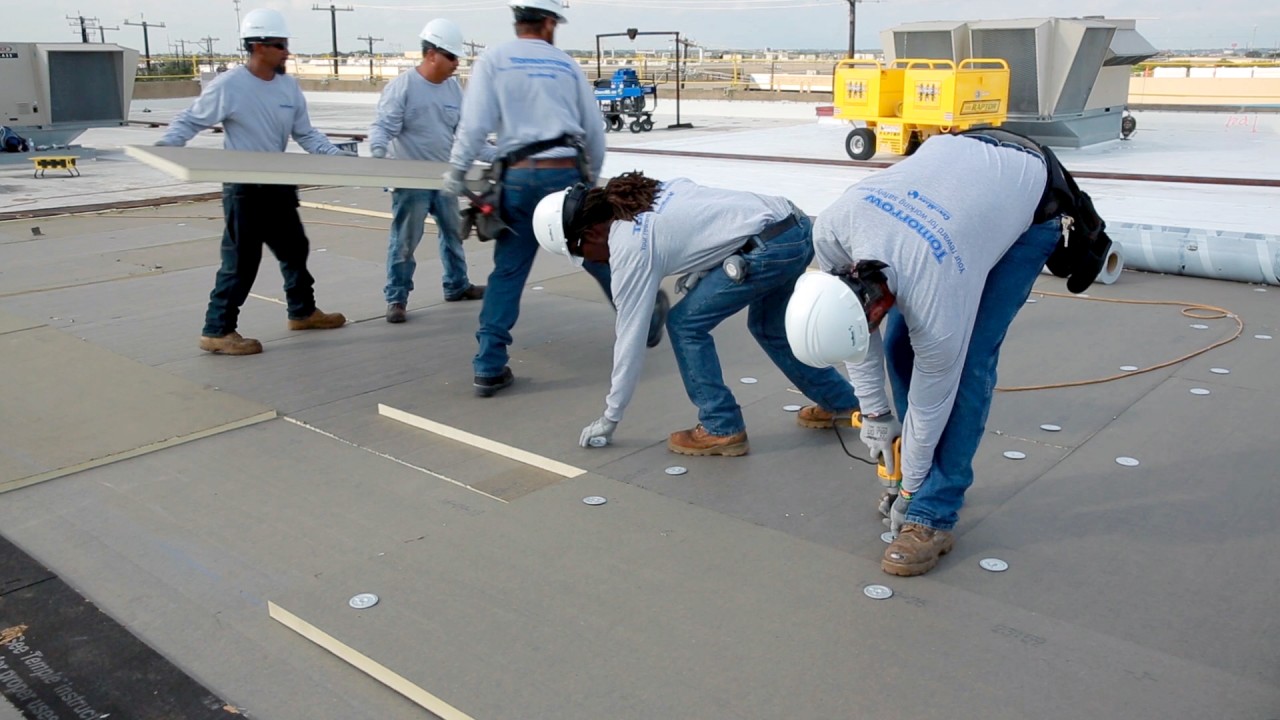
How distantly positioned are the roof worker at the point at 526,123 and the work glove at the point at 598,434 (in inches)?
31.2

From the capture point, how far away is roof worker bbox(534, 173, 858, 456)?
3.33 meters

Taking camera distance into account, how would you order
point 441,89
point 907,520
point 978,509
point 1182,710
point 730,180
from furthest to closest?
point 730,180, point 441,89, point 978,509, point 907,520, point 1182,710

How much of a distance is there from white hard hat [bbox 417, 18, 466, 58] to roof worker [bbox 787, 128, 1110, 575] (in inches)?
132

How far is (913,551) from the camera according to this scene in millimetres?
2754

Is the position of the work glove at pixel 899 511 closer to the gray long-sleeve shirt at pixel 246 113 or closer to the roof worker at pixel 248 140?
the roof worker at pixel 248 140

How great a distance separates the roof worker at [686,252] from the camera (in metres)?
3.33

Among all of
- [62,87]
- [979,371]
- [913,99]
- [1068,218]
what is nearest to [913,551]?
[979,371]

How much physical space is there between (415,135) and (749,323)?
2.78m

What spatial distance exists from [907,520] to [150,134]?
17.8 m

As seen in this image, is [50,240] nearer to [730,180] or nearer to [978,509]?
[730,180]

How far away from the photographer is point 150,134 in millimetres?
17438

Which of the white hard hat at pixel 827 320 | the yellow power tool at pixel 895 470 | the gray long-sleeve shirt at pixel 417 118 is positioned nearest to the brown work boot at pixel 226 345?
the gray long-sleeve shirt at pixel 417 118

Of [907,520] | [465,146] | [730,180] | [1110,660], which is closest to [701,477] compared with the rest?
[907,520]

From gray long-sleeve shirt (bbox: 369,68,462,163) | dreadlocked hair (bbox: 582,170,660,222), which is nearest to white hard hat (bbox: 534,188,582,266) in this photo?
dreadlocked hair (bbox: 582,170,660,222)
